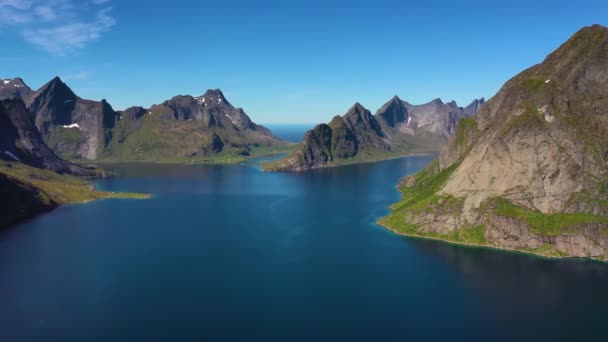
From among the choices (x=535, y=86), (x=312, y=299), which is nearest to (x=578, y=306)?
(x=312, y=299)

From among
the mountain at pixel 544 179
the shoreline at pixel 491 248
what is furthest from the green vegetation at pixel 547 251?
the shoreline at pixel 491 248

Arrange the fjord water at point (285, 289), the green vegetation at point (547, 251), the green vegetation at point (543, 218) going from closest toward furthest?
1. the fjord water at point (285, 289)
2. the green vegetation at point (547, 251)
3. the green vegetation at point (543, 218)

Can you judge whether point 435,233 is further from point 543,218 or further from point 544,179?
point 544,179

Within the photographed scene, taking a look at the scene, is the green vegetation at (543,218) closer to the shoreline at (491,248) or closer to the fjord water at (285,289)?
the shoreline at (491,248)

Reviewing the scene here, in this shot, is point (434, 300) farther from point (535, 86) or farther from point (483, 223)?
point (535, 86)

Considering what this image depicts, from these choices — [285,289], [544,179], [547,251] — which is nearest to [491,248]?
[547,251]

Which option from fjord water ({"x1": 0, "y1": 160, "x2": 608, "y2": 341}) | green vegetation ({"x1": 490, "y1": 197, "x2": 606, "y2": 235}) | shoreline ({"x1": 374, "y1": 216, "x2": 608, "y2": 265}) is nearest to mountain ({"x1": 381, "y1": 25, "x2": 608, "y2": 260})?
green vegetation ({"x1": 490, "y1": 197, "x2": 606, "y2": 235})
